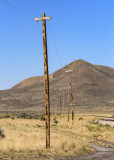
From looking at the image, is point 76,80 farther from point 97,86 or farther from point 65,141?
point 65,141

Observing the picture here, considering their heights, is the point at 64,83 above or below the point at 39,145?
above

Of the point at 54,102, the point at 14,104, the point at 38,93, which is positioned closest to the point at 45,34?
the point at 54,102

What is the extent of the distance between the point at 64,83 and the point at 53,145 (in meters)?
170

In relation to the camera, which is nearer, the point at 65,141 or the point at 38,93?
the point at 65,141

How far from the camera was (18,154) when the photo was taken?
17.6 m

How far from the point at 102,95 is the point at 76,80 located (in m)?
28.6

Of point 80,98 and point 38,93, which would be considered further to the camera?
point 38,93

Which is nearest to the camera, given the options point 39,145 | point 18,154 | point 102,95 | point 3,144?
point 18,154

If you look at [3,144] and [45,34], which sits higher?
[45,34]

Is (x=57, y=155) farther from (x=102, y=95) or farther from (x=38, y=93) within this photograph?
(x=38, y=93)

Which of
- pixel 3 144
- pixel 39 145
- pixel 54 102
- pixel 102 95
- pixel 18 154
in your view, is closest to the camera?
pixel 18 154

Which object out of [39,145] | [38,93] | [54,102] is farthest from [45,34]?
[38,93]

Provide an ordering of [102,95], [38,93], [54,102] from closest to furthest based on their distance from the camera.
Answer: [54,102] < [102,95] < [38,93]

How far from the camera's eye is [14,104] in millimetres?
167125
